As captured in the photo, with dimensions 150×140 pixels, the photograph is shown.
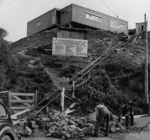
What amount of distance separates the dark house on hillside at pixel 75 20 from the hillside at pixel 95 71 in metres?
3.34

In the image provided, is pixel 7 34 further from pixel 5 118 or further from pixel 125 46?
pixel 125 46

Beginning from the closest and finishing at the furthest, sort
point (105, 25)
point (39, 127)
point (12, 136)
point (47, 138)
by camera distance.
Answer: point (12, 136), point (47, 138), point (39, 127), point (105, 25)

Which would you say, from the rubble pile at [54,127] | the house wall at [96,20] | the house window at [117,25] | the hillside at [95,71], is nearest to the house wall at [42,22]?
the house wall at [96,20]

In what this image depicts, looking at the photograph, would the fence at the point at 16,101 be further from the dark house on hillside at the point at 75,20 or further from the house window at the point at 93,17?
the house window at the point at 93,17

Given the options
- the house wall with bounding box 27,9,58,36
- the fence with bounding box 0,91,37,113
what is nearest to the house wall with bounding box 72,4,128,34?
the house wall with bounding box 27,9,58,36

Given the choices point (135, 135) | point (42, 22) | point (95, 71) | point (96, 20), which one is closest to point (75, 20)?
point (96, 20)

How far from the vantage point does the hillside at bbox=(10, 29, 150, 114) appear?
20.1 meters

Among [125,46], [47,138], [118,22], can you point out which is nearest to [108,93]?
[47,138]

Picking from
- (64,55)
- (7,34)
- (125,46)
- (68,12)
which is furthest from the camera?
(68,12)

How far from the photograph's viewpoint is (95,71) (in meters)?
24.1

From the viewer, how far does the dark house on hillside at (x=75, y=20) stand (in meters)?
41.1

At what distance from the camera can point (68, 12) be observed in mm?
41406

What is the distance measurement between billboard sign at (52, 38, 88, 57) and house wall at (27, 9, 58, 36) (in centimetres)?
1554

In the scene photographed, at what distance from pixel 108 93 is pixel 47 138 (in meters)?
9.67
